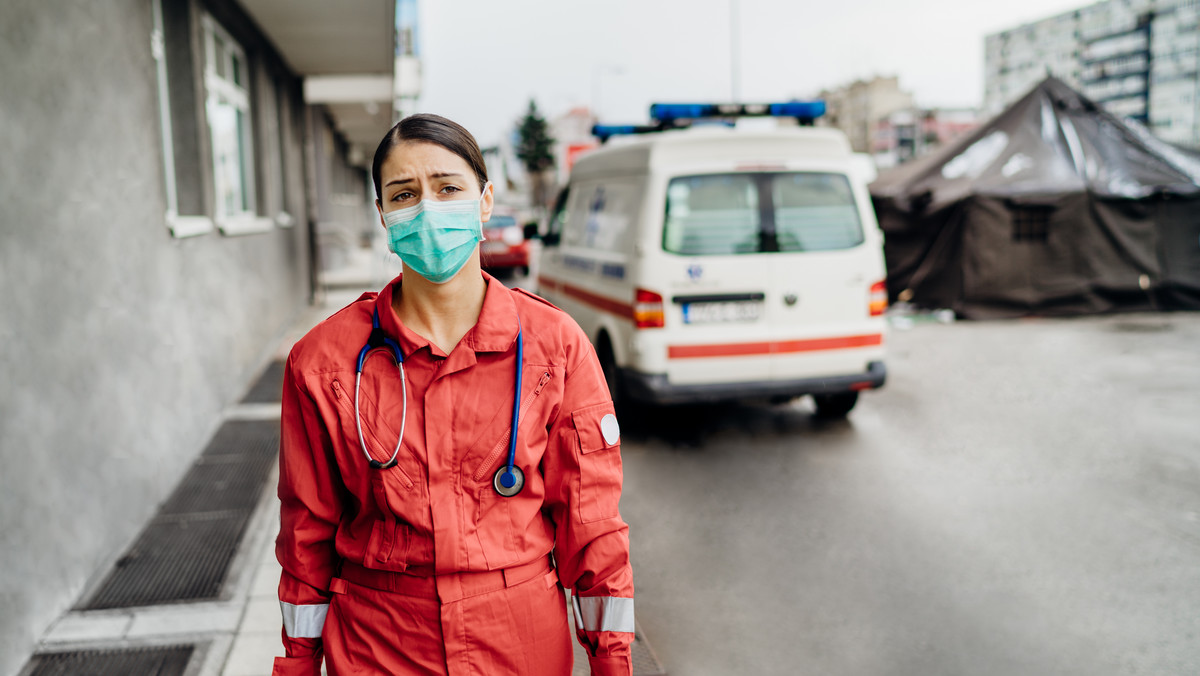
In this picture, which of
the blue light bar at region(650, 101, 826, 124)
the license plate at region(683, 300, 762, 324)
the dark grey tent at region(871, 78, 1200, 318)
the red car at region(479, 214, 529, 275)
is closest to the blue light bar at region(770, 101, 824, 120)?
the blue light bar at region(650, 101, 826, 124)

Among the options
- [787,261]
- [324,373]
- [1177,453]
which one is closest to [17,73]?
[324,373]

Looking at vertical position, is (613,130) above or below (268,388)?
above

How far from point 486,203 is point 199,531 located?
3.72 m

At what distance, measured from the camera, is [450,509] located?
1.72 meters

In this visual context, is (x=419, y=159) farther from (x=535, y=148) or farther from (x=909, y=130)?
(x=909, y=130)

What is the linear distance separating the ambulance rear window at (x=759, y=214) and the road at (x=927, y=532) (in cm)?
150

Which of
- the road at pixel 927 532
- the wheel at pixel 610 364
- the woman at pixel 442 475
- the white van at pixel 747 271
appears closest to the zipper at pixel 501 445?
the woman at pixel 442 475

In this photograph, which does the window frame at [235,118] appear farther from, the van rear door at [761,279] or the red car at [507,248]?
the red car at [507,248]

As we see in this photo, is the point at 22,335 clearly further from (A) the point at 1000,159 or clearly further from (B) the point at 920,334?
(A) the point at 1000,159

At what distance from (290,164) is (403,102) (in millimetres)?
5689

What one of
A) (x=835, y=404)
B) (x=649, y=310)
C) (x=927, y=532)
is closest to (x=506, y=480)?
(x=927, y=532)

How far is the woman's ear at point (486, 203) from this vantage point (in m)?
2.04

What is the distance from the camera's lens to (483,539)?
1.74 m

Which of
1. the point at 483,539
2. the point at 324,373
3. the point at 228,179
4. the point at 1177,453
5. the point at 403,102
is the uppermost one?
the point at 403,102
